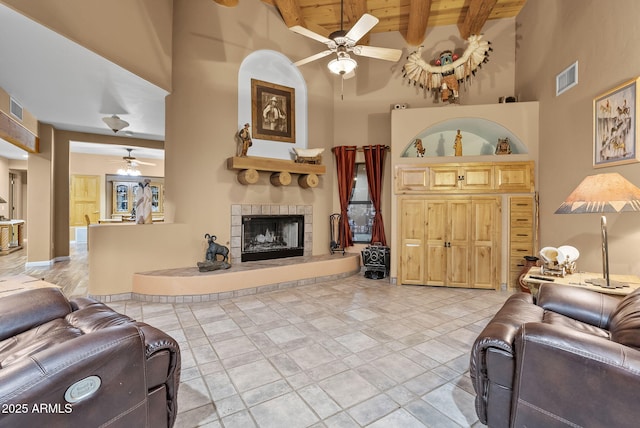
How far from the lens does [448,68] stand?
5.21m

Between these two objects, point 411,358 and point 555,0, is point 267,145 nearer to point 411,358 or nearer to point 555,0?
point 411,358

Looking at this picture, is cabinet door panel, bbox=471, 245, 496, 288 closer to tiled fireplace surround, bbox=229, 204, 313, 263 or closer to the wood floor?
tiled fireplace surround, bbox=229, 204, 313, 263

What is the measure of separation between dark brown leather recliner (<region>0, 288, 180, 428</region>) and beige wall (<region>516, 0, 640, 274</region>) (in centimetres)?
407

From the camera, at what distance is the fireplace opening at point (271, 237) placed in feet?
16.6

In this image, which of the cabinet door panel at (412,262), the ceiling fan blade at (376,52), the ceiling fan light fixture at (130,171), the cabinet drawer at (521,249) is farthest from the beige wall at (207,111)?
the ceiling fan light fixture at (130,171)

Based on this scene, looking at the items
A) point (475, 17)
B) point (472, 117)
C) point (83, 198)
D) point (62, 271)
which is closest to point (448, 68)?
point (475, 17)

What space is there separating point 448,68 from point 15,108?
7130 millimetres

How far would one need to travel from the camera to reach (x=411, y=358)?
2.53m

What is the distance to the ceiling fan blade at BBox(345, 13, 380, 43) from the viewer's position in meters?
3.07

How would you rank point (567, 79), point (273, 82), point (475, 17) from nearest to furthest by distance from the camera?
point (567, 79)
point (475, 17)
point (273, 82)

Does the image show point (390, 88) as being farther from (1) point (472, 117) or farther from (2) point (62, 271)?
(2) point (62, 271)

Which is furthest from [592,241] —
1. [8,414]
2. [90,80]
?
[90,80]

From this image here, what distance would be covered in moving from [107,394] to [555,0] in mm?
6117

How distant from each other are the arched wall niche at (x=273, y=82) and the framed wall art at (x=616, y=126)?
160 inches
